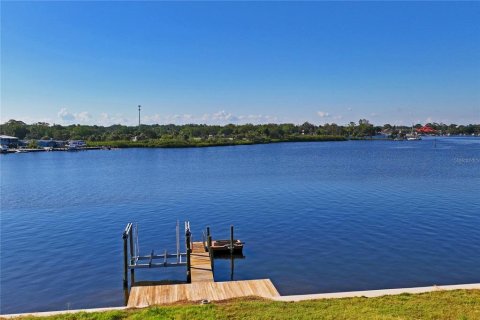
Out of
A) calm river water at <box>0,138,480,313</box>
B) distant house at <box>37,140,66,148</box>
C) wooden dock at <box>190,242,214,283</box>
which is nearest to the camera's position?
wooden dock at <box>190,242,214,283</box>

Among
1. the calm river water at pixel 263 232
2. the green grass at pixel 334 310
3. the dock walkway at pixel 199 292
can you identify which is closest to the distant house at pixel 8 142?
the calm river water at pixel 263 232

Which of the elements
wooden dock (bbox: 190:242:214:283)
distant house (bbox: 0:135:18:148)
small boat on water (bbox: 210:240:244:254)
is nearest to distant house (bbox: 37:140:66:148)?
distant house (bbox: 0:135:18:148)

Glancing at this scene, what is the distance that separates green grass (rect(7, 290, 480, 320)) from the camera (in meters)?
12.6

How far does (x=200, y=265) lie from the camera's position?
22156mm

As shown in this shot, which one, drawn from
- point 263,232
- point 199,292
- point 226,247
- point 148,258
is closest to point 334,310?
point 199,292

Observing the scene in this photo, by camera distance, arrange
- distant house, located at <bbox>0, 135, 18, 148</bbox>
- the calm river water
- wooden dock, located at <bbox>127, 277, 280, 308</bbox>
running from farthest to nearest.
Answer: distant house, located at <bbox>0, 135, 18, 148</bbox>
the calm river water
wooden dock, located at <bbox>127, 277, 280, 308</bbox>

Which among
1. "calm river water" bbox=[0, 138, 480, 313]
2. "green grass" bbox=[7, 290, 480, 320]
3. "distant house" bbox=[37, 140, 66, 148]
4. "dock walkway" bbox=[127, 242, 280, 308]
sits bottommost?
"calm river water" bbox=[0, 138, 480, 313]

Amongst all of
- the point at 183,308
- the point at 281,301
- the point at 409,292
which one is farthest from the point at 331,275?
the point at 183,308

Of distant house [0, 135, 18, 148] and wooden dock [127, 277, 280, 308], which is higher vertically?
distant house [0, 135, 18, 148]

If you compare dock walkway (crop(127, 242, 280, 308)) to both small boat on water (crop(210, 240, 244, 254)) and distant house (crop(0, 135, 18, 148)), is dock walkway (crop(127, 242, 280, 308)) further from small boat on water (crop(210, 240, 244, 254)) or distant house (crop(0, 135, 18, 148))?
distant house (crop(0, 135, 18, 148))

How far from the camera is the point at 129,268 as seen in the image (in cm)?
2219

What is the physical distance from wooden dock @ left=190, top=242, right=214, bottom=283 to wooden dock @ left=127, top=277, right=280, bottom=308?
2.57 meters

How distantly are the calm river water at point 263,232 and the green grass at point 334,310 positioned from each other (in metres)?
5.52

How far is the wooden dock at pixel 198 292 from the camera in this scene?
52.7 feet
